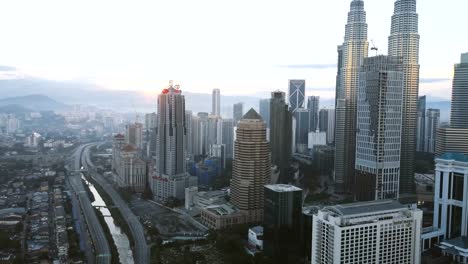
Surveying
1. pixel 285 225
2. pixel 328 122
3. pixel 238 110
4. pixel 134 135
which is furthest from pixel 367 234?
pixel 238 110

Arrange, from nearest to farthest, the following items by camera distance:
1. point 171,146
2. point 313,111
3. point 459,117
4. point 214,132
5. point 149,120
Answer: point 459,117 → point 171,146 → point 214,132 → point 313,111 → point 149,120

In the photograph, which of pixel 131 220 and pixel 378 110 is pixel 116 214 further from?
pixel 378 110

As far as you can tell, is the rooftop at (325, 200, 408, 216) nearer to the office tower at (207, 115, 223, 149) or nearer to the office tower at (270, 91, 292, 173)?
the office tower at (270, 91, 292, 173)

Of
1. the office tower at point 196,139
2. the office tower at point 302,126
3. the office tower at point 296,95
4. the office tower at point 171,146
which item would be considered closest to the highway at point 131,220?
the office tower at point 171,146

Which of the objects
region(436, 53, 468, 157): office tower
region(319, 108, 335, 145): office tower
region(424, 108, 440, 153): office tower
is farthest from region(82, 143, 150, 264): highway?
region(424, 108, 440, 153): office tower

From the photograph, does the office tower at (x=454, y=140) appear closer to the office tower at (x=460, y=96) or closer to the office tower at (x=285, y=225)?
the office tower at (x=460, y=96)
